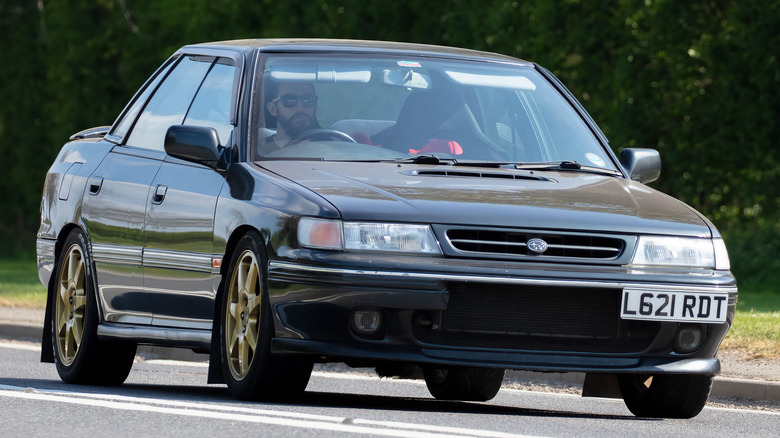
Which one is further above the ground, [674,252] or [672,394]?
[674,252]

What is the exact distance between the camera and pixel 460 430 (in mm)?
6824

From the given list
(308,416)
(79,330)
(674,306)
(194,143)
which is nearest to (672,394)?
(674,306)

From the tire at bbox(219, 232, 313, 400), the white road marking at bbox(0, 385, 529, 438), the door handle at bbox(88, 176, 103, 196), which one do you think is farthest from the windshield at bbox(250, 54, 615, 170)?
the door handle at bbox(88, 176, 103, 196)

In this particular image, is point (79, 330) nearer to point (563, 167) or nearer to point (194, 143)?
point (194, 143)

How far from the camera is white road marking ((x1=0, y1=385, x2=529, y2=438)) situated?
6.71 meters

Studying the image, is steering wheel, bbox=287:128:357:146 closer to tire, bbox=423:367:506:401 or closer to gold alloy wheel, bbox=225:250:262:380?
gold alloy wheel, bbox=225:250:262:380

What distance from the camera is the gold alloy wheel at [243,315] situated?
7.70 meters

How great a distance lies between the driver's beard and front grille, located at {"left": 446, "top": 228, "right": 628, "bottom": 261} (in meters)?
1.33

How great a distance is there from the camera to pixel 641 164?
8781mm

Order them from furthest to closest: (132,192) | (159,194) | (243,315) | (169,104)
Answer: (169,104) < (132,192) < (159,194) < (243,315)

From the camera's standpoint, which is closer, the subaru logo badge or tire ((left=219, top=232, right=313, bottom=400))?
the subaru logo badge

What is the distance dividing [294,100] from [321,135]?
25cm

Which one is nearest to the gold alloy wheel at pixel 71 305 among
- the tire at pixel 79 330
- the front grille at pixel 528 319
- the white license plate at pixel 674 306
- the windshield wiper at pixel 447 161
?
the tire at pixel 79 330

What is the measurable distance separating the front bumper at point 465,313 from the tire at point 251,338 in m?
0.12
